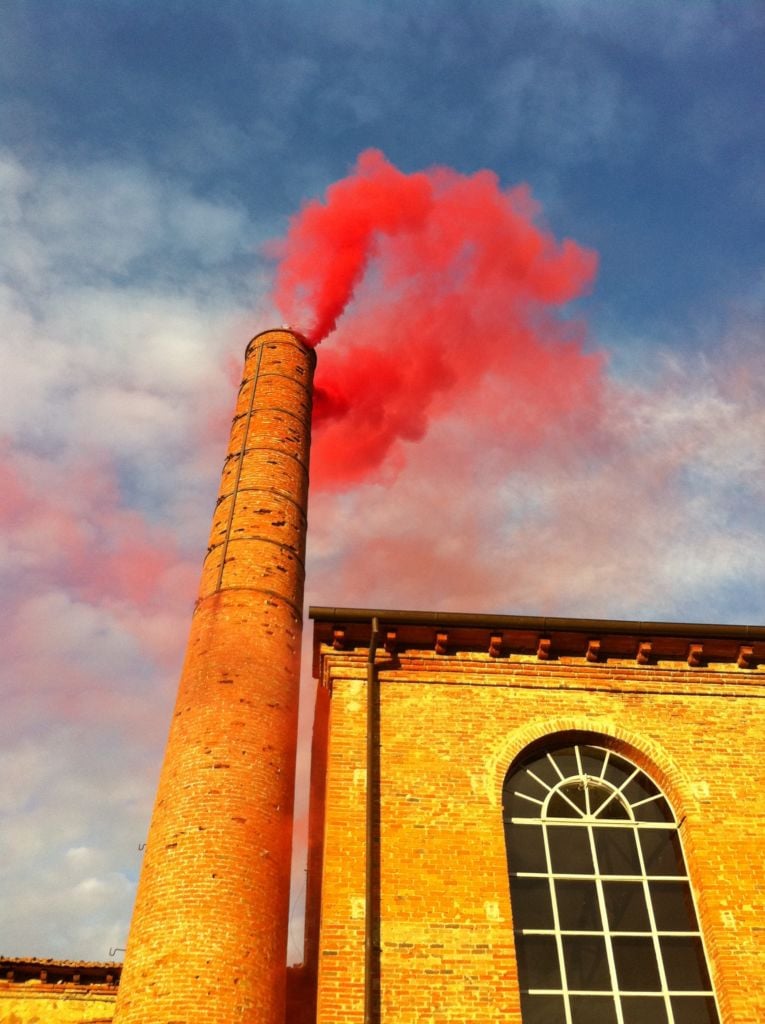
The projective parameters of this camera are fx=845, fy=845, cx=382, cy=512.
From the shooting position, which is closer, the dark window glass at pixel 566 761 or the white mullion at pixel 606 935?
the white mullion at pixel 606 935

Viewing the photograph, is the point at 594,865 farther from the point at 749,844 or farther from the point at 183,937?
the point at 183,937

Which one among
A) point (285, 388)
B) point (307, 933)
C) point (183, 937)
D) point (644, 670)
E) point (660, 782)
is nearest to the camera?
point (183, 937)

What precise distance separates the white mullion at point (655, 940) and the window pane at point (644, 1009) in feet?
0.17

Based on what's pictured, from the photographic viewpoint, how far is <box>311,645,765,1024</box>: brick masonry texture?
8.38 m

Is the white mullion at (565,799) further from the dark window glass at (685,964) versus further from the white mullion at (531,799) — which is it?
the dark window glass at (685,964)

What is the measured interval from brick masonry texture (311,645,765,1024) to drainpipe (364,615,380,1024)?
92 mm

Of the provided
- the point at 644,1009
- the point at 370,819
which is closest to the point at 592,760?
the point at 644,1009

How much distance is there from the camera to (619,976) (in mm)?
8836

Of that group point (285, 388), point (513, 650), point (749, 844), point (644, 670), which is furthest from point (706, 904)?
point (285, 388)

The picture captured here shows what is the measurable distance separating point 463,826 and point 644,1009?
8.24 feet

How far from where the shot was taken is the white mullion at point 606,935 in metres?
8.65

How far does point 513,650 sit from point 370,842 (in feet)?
10.7

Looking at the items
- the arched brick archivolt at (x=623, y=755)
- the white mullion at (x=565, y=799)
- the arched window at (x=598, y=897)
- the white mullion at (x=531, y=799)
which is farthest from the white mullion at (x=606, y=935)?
the arched brick archivolt at (x=623, y=755)

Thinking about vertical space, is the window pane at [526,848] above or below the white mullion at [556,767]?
below
